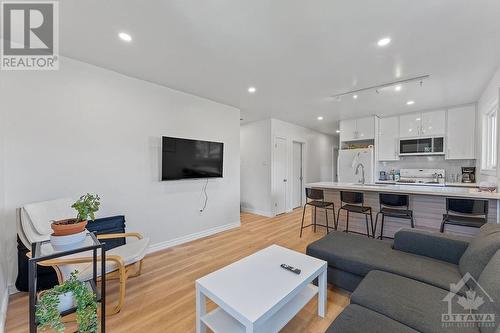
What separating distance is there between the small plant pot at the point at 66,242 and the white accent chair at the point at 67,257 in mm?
318

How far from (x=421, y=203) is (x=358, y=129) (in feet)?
8.72

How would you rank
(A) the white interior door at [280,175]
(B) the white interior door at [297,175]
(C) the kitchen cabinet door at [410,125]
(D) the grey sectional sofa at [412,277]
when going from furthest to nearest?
(B) the white interior door at [297,175]
(A) the white interior door at [280,175]
(C) the kitchen cabinet door at [410,125]
(D) the grey sectional sofa at [412,277]

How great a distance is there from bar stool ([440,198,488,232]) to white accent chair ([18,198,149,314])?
3.74m

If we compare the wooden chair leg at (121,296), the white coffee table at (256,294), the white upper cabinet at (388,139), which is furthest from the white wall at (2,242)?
the white upper cabinet at (388,139)

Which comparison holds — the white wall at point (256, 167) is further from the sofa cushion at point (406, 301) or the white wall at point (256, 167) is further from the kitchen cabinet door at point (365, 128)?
the sofa cushion at point (406, 301)

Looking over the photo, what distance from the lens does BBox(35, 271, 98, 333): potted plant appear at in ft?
3.86

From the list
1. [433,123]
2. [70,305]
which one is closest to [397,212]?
[433,123]

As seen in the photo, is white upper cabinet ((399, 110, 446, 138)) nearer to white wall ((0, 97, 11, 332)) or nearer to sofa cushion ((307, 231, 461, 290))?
sofa cushion ((307, 231, 461, 290))

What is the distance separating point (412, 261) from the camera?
1852 mm

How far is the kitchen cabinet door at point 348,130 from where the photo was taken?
5.39 m

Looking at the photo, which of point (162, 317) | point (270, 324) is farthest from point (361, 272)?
point (162, 317)

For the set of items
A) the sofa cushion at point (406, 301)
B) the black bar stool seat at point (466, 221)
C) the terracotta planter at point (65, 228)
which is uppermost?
the terracotta planter at point (65, 228)

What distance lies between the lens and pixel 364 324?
1154mm

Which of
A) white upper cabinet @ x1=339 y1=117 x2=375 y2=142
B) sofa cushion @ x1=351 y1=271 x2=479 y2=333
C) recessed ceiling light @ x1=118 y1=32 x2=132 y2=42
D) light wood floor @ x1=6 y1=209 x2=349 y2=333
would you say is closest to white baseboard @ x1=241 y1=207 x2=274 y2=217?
light wood floor @ x1=6 y1=209 x2=349 y2=333
